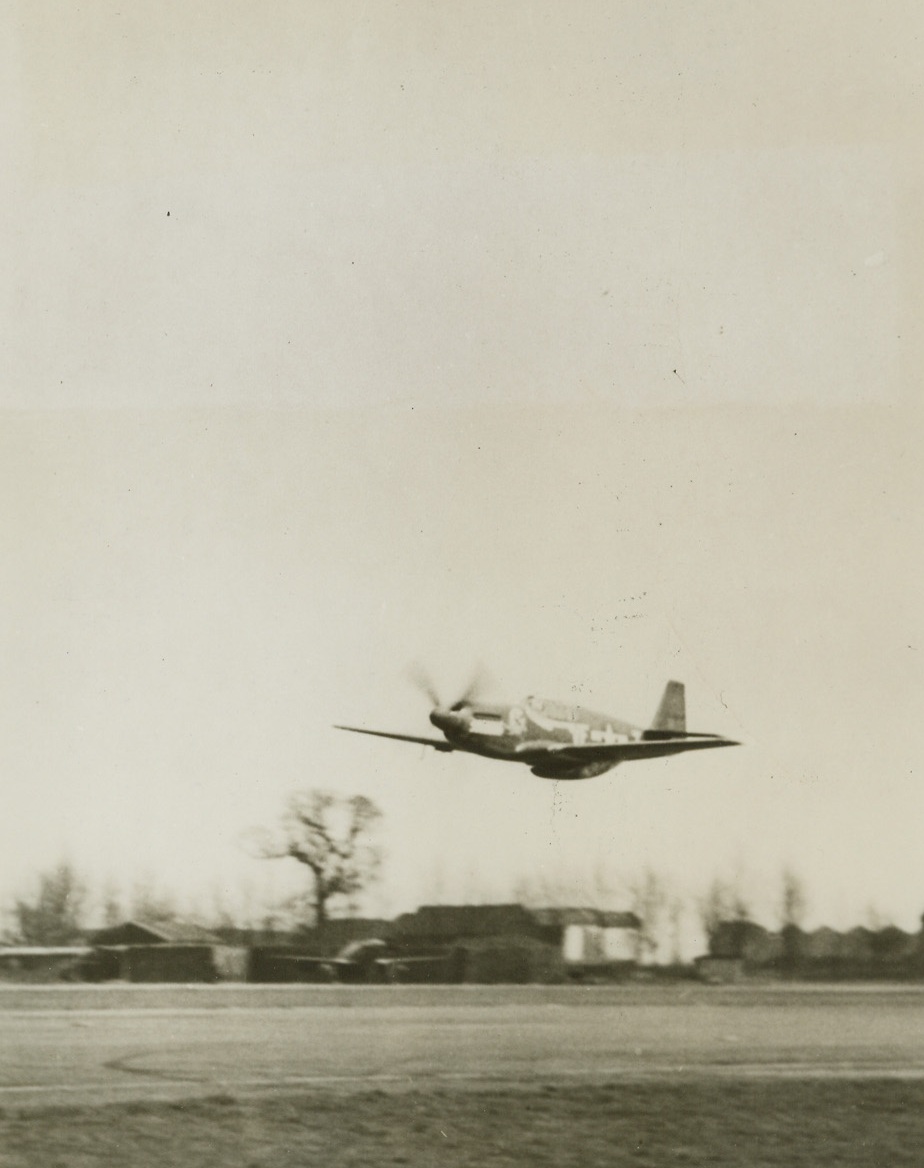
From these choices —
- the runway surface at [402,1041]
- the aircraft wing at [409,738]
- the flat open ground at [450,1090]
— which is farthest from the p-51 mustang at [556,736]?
the flat open ground at [450,1090]

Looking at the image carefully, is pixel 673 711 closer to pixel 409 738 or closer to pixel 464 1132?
pixel 409 738

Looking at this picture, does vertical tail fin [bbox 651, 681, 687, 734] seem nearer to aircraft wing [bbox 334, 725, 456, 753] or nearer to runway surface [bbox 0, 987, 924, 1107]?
aircraft wing [bbox 334, 725, 456, 753]

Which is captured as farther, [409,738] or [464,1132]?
[409,738]

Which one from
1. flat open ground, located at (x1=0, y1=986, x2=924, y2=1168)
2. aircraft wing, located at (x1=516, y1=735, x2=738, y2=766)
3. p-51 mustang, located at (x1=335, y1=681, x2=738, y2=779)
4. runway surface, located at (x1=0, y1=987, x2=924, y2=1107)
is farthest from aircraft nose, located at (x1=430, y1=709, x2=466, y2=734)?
flat open ground, located at (x1=0, y1=986, x2=924, y2=1168)

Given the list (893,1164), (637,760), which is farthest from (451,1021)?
(893,1164)

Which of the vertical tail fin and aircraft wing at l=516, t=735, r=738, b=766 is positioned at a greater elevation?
the vertical tail fin

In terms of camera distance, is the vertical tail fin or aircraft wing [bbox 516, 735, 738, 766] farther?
aircraft wing [bbox 516, 735, 738, 766]

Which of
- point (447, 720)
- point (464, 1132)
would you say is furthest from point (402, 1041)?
point (447, 720)
